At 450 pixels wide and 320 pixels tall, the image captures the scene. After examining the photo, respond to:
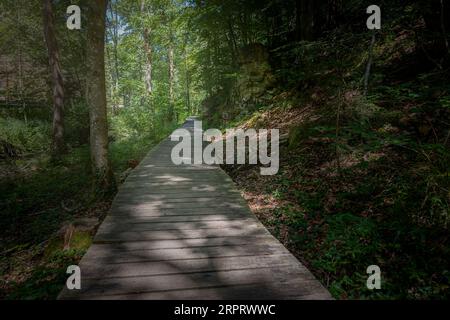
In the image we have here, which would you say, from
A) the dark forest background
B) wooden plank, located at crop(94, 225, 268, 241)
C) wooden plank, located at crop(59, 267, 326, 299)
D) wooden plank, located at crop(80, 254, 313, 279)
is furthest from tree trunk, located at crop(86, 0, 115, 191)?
wooden plank, located at crop(59, 267, 326, 299)

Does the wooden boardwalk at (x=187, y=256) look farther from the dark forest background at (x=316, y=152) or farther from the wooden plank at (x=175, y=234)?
the dark forest background at (x=316, y=152)

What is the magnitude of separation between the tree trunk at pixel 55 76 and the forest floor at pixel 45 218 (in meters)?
0.66

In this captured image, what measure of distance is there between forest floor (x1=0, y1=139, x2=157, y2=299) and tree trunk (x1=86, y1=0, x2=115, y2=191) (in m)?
0.47

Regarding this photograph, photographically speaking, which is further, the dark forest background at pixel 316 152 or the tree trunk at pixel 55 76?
the tree trunk at pixel 55 76

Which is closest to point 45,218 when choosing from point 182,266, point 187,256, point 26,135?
point 187,256

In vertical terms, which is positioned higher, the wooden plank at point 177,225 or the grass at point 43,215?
the wooden plank at point 177,225

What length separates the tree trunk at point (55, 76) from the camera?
38.0 ft

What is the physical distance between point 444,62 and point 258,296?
5771 mm

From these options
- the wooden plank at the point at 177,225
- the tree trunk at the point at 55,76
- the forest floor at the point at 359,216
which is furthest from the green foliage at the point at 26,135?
the forest floor at the point at 359,216

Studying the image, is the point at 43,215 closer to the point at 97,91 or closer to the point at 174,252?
the point at 97,91

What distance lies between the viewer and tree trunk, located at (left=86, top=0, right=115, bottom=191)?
5.57m

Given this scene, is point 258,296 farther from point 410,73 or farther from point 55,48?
point 55,48

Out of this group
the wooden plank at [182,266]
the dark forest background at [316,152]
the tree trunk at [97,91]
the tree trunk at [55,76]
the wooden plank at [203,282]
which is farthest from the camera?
the tree trunk at [55,76]

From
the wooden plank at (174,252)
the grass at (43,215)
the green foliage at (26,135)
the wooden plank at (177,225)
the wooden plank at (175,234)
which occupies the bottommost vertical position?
the grass at (43,215)
